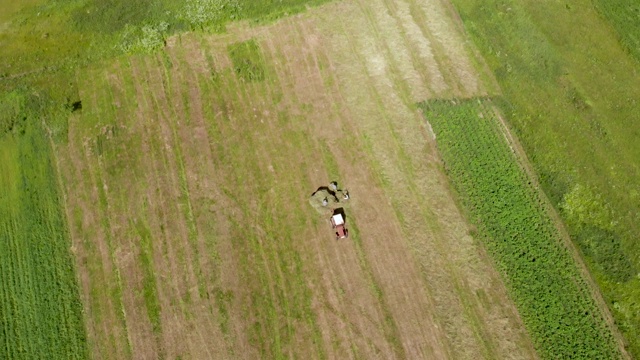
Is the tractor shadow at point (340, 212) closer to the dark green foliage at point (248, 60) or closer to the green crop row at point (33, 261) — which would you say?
the dark green foliage at point (248, 60)

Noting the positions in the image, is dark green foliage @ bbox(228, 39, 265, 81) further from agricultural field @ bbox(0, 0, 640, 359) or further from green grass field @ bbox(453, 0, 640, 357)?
green grass field @ bbox(453, 0, 640, 357)

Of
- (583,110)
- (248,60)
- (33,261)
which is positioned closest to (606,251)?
(583,110)

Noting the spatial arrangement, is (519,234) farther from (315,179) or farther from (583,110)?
(315,179)

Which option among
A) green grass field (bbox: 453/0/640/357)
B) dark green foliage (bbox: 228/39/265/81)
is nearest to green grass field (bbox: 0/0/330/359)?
dark green foliage (bbox: 228/39/265/81)

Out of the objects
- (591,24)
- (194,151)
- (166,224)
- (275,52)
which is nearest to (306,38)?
(275,52)

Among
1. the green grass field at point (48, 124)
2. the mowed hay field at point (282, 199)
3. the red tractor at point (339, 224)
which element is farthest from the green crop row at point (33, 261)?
the red tractor at point (339, 224)
